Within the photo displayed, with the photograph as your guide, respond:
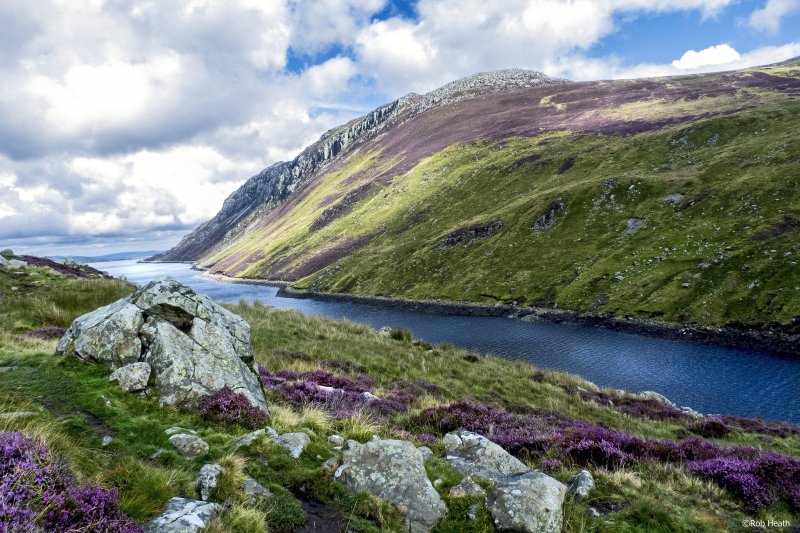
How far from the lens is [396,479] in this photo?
750 centimetres

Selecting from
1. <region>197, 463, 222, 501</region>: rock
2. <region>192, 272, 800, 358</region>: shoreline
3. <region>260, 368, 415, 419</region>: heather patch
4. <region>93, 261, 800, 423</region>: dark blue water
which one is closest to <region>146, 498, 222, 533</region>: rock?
<region>197, 463, 222, 501</region>: rock

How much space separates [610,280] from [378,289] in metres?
52.1

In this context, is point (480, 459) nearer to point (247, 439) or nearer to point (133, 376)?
point (247, 439)

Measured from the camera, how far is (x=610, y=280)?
214 feet

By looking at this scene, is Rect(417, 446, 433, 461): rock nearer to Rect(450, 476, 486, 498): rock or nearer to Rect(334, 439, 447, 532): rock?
Rect(334, 439, 447, 532): rock

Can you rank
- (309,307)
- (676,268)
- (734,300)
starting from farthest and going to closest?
1. (309,307)
2. (676,268)
3. (734,300)

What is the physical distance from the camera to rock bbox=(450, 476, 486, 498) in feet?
24.1

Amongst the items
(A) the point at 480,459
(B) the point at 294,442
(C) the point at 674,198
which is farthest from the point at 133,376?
(C) the point at 674,198

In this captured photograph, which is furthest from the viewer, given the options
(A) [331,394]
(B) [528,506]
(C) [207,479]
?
(A) [331,394]

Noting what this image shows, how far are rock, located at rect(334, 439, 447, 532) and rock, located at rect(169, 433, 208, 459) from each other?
115 inches

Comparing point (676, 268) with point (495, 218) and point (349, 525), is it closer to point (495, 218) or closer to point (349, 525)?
point (495, 218)

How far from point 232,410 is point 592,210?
8848cm

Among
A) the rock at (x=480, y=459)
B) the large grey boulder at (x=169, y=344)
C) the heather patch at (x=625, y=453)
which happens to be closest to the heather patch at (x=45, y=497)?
the large grey boulder at (x=169, y=344)

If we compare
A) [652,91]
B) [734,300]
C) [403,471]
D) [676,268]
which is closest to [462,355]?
[403,471]
